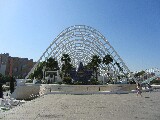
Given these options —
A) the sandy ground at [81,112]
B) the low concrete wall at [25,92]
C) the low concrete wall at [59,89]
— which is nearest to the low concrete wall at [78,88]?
the low concrete wall at [59,89]

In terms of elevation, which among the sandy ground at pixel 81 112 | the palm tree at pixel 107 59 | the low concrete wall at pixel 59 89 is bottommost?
the sandy ground at pixel 81 112

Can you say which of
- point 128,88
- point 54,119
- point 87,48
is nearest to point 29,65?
point 87,48

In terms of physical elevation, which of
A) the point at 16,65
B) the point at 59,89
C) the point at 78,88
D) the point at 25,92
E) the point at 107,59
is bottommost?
the point at 25,92

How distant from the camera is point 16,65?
11594 cm

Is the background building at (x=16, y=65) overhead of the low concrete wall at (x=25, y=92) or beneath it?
overhead

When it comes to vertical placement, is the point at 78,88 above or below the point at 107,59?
below

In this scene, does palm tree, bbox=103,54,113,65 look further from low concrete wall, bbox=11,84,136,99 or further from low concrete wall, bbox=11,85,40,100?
low concrete wall, bbox=11,85,40,100

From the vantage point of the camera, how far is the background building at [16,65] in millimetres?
106925

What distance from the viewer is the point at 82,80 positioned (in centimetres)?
5047

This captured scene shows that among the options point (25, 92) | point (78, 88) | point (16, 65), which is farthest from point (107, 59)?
point (16, 65)

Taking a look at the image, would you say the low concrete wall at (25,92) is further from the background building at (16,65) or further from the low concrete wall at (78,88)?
the background building at (16,65)

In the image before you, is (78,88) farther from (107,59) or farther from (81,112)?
(107,59)

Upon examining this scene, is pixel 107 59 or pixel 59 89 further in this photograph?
pixel 107 59

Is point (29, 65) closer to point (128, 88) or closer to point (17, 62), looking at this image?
point (17, 62)
